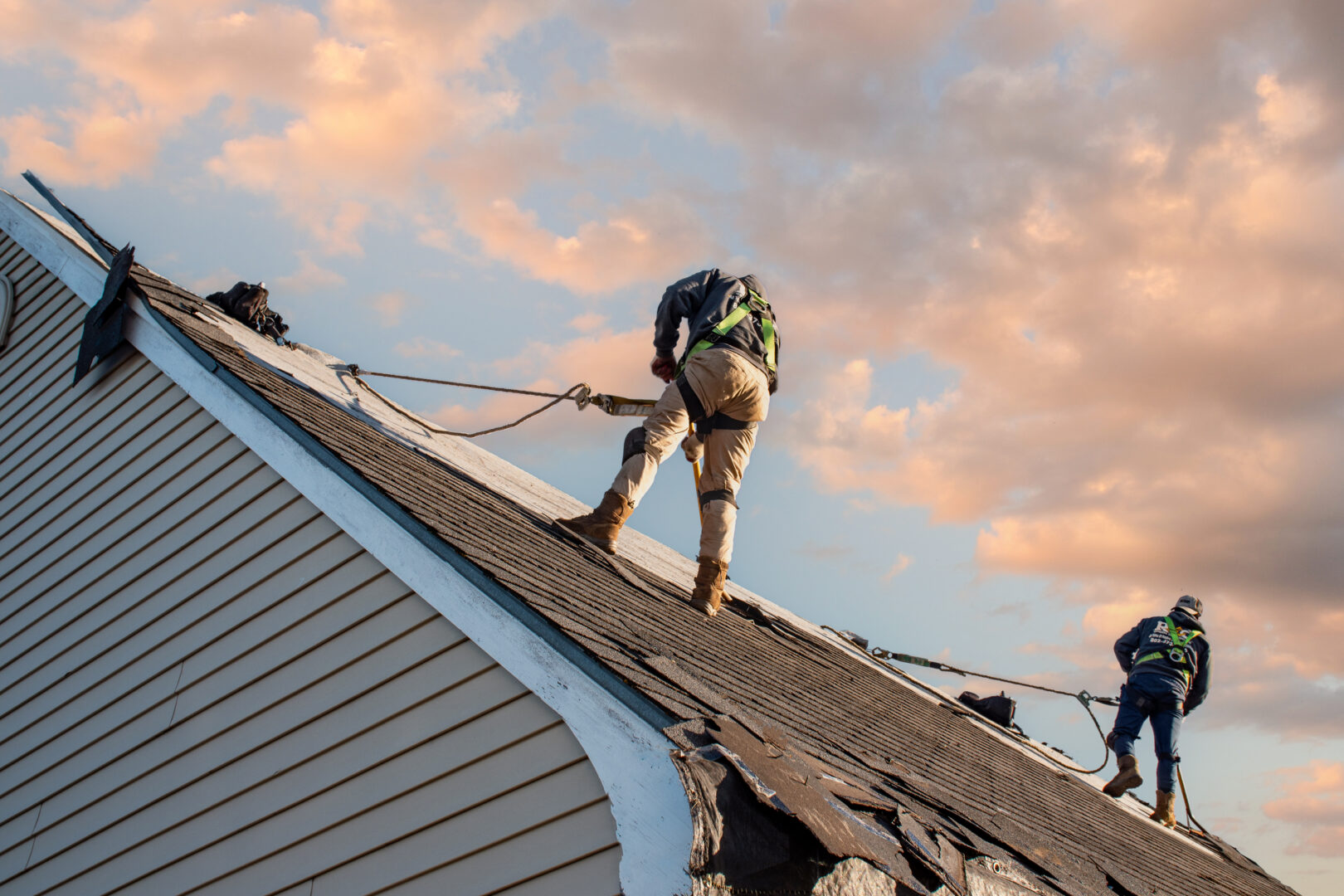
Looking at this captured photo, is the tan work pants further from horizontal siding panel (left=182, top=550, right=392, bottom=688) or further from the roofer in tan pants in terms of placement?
horizontal siding panel (left=182, top=550, right=392, bottom=688)

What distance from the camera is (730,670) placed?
4.69m

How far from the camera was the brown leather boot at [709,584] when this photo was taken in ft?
20.3

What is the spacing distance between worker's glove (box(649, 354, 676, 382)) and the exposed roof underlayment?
1195 millimetres

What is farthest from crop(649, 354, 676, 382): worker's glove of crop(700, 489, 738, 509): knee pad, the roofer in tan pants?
crop(700, 489, 738, 509): knee pad

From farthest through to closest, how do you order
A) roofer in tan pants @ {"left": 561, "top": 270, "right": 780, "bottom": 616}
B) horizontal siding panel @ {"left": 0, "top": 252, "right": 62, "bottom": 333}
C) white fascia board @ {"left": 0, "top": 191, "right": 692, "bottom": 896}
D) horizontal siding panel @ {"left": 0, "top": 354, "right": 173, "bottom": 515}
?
horizontal siding panel @ {"left": 0, "top": 252, "right": 62, "bottom": 333} → roofer in tan pants @ {"left": 561, "top": 270, "right": 780, "bottom": 616} → horizontal siding panel @ {"left": 0, "top": 354, "right": 173, "bottom": 515} → white fascia board @ {"left": 0, "top": 191, "right": 692, "bottom": 896}

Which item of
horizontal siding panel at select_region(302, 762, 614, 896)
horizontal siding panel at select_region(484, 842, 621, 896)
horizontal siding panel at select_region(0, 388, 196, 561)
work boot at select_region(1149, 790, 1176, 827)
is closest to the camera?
horizontal siding panel at select_region(484, 842, 621, 896)

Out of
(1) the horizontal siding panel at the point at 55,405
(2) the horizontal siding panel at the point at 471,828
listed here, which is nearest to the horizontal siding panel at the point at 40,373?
(1) the horizontal siding panel at the point at 55,405

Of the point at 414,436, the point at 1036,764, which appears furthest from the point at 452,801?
the point at 1036,764

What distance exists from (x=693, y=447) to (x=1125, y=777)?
522 centimetres

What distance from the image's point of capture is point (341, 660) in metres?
3.99

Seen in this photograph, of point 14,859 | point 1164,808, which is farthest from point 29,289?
point 1164,808

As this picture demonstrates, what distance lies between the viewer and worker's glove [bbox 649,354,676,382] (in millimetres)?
6195

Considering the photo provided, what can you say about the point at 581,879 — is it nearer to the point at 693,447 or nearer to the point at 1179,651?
the point at 693,447

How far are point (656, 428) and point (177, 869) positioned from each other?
3166mm
